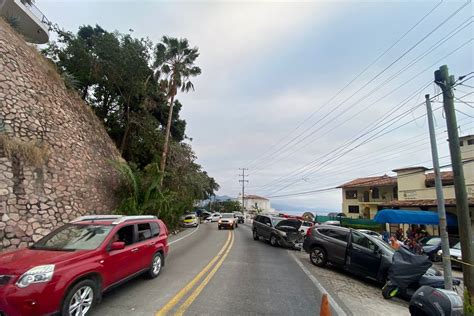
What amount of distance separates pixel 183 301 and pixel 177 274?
2376 mm

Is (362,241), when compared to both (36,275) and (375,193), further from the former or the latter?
(375,193)

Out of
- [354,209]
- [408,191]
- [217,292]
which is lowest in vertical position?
[217,292]

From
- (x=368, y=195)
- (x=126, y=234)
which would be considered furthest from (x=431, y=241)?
(x=368, y=195)

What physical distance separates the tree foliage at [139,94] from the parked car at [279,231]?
22.8ft

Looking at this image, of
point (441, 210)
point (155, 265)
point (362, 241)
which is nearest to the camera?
point (155, 265)

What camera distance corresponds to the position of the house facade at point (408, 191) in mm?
22086

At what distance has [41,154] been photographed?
11.6 meters

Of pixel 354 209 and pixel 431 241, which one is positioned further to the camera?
pixel 354 209

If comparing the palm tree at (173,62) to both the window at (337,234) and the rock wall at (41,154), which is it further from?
the window at (337,234)

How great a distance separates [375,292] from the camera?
8203 millimetres

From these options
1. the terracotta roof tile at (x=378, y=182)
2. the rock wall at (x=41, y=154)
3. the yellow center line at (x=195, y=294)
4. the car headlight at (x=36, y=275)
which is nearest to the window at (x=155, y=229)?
the yellow center line at (x=195, y=294)

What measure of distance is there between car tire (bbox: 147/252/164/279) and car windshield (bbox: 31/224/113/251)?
196 centimetres

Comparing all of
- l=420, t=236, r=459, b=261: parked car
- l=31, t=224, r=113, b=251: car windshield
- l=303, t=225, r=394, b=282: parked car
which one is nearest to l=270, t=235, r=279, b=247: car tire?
l=303, t=225, r=394, b=282: parked car

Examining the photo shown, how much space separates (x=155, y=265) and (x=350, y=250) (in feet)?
22.9
